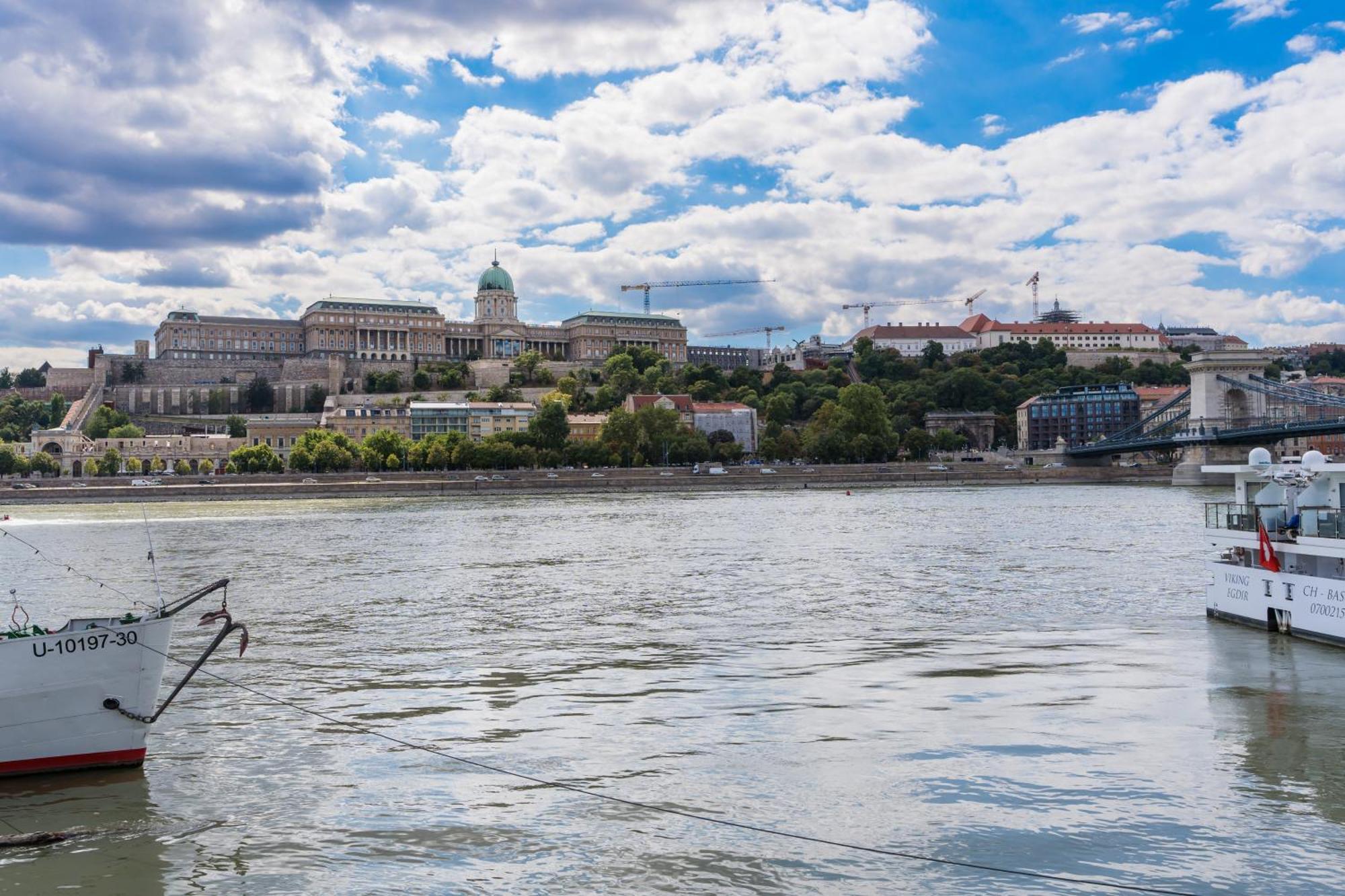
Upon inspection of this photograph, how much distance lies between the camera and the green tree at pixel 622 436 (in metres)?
83.1

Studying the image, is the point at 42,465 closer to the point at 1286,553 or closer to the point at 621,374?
the point at 621,374

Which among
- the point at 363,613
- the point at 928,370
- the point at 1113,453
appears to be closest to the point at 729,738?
the point at 363,613

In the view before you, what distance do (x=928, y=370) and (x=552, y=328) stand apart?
46906 mm

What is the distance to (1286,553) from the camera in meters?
14.4

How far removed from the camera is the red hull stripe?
8.14 metres

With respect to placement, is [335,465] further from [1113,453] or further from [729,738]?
[729,738]

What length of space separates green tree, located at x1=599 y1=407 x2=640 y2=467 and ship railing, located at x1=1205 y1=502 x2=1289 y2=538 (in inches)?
2657

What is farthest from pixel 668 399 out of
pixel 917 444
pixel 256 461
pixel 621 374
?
pixel 256 461

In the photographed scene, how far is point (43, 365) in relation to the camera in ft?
450

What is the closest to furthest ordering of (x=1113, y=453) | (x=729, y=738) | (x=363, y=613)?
(x=729, y=738) → (x=363, y=613) → (x=1113, y=453)

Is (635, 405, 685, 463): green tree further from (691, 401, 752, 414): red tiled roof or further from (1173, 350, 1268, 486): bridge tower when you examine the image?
(1173, 350, 1268, 486): bridge tower

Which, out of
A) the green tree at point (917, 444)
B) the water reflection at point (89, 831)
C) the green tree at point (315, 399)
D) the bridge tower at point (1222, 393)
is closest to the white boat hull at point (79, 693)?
the water reflection at point (89, 831)

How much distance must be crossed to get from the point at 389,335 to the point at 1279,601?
12365 cm

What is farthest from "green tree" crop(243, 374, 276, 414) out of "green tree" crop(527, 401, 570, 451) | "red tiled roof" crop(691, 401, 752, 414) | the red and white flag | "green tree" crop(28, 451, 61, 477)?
the red and white flag
